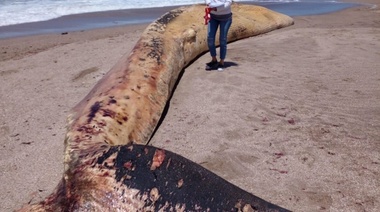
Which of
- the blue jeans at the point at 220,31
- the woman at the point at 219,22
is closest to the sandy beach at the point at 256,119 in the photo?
the woman at the point at 219,22

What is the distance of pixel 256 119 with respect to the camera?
5.07 m

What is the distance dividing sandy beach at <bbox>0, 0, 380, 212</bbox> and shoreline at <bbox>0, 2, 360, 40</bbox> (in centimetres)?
355

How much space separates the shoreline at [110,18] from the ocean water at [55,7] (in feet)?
1.93

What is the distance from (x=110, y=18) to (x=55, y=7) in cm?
291

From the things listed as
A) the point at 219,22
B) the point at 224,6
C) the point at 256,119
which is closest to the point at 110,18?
the point at 219,22

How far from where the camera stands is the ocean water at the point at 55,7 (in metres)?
14.4

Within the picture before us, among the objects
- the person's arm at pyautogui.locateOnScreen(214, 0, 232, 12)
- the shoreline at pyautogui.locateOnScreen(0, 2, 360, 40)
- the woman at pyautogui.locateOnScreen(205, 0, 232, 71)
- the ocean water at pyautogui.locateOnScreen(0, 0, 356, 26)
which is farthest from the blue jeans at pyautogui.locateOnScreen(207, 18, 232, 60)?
the ocean water at pyautogui.locateOnScreen(0, 0, 356, 26)

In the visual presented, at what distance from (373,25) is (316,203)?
893 centimetres

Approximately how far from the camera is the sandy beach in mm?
3877

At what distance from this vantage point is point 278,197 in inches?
143

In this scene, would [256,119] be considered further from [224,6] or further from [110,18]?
[110,18]

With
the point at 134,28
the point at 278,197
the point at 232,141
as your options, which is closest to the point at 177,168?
the point at 278,197

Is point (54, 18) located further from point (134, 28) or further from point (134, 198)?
point (134, 198)

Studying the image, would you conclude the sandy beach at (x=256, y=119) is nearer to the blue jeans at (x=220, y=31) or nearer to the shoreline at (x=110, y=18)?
the blue jeans at (x=220, y=31)
